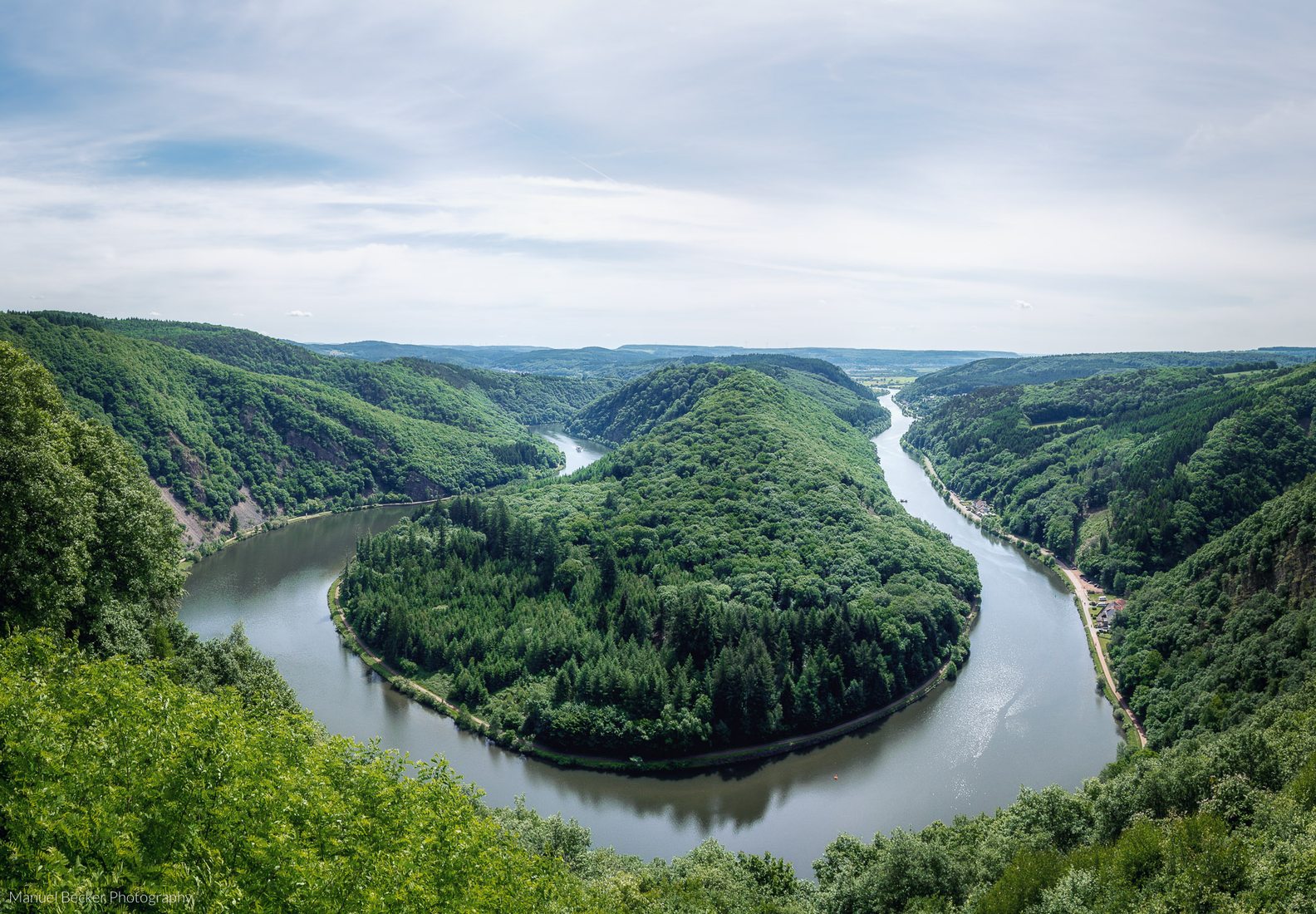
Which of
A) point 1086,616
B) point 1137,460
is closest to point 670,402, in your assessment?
point 1137,460

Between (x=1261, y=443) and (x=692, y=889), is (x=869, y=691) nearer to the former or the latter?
(x=692, y=889)

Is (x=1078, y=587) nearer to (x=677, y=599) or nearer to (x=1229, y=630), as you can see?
(x=1229, y=630)

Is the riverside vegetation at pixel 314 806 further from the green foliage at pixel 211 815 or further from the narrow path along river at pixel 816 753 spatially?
the narrow path along river at pixel 816 753

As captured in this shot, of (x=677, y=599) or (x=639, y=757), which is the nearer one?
(x=639, y=757)

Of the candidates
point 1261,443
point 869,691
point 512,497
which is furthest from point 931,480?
point 869,691

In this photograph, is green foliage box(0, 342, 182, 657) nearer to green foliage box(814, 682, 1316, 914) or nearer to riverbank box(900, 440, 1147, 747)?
green foliage box(814, 682, 1316, 914)
